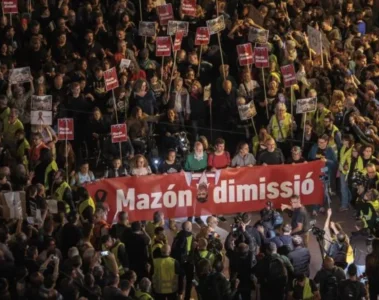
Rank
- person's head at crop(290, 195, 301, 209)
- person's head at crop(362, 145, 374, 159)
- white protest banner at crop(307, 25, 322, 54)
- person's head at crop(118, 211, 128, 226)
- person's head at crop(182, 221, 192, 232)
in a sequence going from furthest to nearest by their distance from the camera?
white protest banner at crop(307, 25, 322, 54) < person's head at crop(362, 145, 374, 159) < person's head at crop(290, 195, 301, 209) < person's head at crop(118, 211, 128, 226) < person's head at crop(182, 221, 192, 232)

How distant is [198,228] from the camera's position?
25953mm

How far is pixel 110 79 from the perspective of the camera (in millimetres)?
27328

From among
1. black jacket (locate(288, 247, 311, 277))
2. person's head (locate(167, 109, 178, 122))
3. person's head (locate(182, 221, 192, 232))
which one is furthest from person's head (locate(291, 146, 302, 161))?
person's head (locate(182, 221, 192, 232))

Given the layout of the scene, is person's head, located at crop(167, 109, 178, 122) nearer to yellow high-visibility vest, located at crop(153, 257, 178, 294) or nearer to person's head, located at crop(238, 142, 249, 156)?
person's head, located at crop(238, 142, 249, 156)

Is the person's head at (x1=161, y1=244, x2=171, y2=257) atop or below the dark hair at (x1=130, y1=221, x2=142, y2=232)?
below

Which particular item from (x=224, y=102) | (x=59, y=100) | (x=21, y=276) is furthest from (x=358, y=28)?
(x=21, y=276)

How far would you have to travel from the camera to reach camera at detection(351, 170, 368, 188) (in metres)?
26.0

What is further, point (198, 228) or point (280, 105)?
point (280, 105)

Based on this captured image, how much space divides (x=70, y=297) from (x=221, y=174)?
569 centimetres

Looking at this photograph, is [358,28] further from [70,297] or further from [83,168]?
[70,297]

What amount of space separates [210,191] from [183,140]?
87.3 inches

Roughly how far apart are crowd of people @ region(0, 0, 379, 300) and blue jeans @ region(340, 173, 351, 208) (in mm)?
23

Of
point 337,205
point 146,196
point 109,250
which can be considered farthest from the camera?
point 337,205

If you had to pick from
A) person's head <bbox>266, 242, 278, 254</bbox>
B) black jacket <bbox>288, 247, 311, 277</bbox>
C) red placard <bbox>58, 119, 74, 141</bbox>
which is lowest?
black jacket <bbox>288, 247, 311, 277</bbox>
